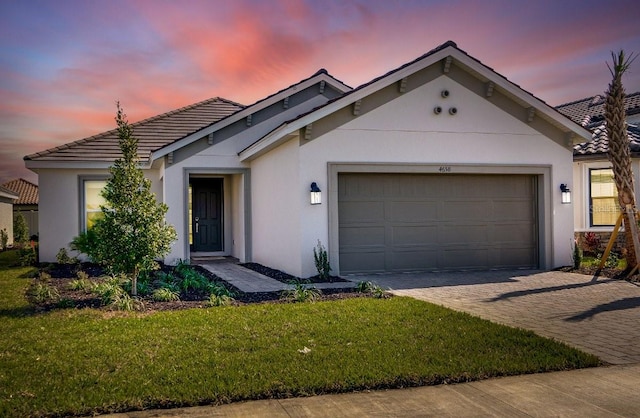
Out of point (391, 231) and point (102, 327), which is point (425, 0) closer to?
point (391, 231)

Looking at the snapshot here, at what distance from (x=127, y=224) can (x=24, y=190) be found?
37.8 meters

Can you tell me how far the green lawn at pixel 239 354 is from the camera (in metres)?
5.26

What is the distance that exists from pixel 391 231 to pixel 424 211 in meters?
0.99

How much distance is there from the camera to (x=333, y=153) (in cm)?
1318

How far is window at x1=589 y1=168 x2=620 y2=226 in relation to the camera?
1811cm

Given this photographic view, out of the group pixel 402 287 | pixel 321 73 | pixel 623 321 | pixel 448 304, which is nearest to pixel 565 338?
pixel 623 321

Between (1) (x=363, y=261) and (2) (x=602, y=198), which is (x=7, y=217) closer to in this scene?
(1) (x=363, y=261)

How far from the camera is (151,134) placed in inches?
804

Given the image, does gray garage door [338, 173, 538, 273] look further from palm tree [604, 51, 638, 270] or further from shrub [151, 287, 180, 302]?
shrub [151, 287, 180, 302]

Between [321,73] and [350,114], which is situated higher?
[321,73]

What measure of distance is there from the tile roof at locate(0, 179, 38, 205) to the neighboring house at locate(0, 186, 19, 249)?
19.1 ft

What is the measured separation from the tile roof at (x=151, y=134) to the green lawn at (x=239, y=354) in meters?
10.1

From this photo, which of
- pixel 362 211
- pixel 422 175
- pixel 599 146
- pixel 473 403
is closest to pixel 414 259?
pixel 362 211

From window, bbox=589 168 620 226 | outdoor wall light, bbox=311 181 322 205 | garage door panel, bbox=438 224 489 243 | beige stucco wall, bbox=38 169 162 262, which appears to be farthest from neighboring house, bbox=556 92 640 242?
beige stucco wall, bbox=38 169 162 262
